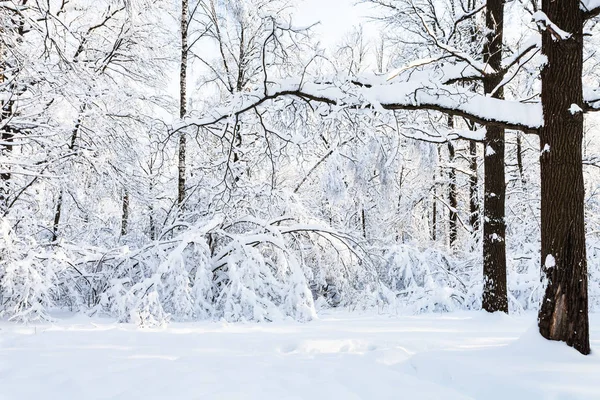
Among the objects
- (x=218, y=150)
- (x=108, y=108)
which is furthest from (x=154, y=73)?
(x=218, y=150)

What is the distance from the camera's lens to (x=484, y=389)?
2.86 meters

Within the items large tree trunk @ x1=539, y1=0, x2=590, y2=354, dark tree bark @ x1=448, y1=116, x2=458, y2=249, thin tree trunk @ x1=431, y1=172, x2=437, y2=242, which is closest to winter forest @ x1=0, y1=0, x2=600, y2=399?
large tree trunk @ x1=539, y1=0, x2=590, y2=354

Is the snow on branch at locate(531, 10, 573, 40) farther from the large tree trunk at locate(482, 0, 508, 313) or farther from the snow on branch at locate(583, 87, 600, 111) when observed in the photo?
the large tree trunk at locate(482, 0, 508, 313)

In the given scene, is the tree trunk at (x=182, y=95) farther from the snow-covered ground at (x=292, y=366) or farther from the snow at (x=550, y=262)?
the snow at (x=550, y=262)

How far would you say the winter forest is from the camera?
3434mm

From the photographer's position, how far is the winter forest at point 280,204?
3434 mm

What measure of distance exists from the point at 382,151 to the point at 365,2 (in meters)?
4.84

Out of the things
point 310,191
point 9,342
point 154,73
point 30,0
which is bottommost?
point 9,342

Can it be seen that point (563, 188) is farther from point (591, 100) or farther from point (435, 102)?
point (435, 102)

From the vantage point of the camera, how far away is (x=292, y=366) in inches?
132

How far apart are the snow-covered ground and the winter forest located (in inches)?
1.0

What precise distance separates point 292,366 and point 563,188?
2.80m

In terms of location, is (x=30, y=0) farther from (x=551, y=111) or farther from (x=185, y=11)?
(x=551, y=111)

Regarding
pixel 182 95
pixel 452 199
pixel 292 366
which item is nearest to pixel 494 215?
pixel 292 366
